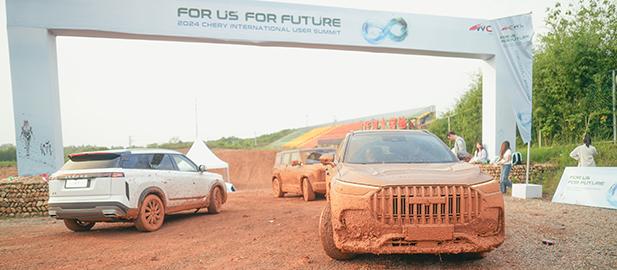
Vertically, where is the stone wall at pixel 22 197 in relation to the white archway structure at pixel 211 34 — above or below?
below

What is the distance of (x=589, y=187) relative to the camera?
31.3ft

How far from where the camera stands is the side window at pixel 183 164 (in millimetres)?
9227

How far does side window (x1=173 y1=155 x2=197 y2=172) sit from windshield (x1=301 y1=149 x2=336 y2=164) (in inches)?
158

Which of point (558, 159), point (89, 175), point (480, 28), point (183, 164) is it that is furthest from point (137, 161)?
point (558, 159)

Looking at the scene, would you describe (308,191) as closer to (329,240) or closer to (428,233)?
(329,240)

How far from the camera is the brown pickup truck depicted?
38.4ft

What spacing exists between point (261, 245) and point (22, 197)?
7956 millimetres

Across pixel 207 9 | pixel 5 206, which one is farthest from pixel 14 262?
pixel 207 9

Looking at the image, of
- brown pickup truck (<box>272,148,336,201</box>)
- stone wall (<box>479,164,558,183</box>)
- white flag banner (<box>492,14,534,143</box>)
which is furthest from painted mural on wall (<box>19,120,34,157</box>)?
stone wall (<box>479,164,558,183</box>)

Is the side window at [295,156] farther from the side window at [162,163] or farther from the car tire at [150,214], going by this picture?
the car tire at [150,214]

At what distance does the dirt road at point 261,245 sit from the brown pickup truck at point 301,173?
97.3 inches

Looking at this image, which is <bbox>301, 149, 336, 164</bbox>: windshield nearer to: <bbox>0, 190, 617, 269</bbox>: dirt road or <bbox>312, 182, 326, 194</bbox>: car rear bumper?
<bbox>312, 182, 326, 194</bbox>: car rear bumper

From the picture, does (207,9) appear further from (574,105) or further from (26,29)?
(574,105)

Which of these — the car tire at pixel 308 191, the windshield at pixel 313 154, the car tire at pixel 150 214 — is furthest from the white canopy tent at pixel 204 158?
the car tire at pixel 150 214
